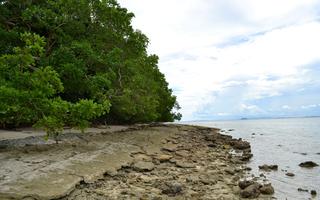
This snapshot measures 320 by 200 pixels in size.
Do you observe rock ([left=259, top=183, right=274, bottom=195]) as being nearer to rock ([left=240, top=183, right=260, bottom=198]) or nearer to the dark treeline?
rock ([left=240, top=183, right=260, bottom=198])

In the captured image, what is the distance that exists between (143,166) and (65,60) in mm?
9001

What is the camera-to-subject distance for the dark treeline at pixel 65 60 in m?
13.4

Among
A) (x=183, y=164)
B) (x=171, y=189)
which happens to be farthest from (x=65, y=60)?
(x=171, y=189)

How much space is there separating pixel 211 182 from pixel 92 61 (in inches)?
463

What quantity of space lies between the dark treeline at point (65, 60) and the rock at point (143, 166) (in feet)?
8.87

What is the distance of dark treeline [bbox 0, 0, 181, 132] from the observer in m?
13.4

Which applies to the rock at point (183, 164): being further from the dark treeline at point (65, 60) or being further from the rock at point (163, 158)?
the dark treeline at point (65, 60)

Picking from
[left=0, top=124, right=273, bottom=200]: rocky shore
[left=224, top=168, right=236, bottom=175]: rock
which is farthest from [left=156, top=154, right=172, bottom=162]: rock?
[left=224, top=168, right=236, bottom=175]: rock

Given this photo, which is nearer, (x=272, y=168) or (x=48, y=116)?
(x=48, y=116)

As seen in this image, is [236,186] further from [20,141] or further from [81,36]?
[81,36]

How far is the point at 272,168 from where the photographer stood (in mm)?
17953

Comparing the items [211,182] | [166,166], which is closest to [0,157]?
[166,166]

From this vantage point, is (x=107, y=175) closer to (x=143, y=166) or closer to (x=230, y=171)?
(x=143, y=166)

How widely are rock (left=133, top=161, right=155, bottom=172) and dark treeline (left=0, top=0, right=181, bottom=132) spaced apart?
270cm
